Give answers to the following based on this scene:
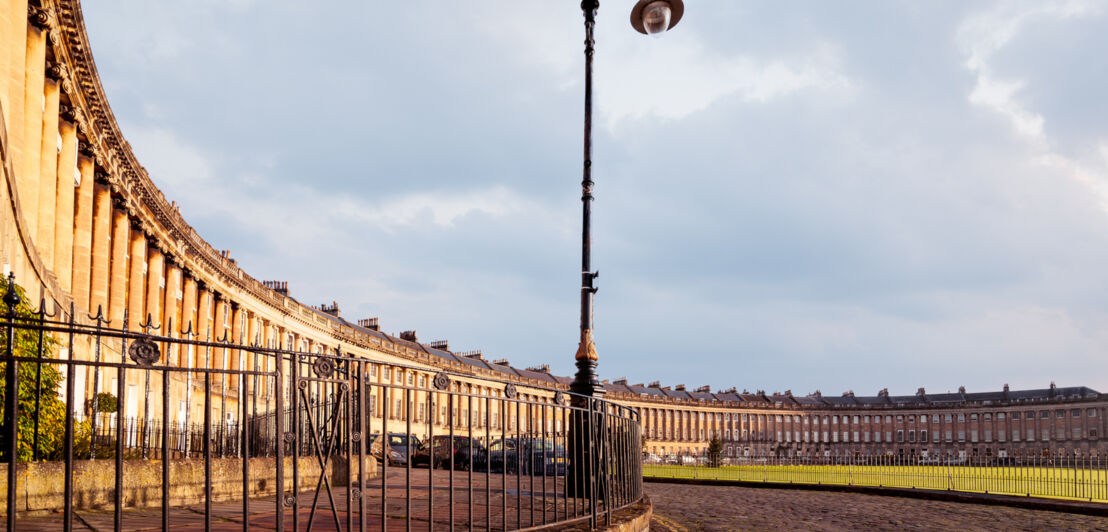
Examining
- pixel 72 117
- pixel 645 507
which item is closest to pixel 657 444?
pixel 72 117

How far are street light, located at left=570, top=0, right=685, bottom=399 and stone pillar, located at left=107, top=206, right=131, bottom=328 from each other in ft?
79.8

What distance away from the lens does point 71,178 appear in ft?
77.8

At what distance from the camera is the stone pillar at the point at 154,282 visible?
122 ft

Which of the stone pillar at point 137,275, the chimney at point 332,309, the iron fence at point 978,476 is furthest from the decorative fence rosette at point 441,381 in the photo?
the chimney at point 332,309

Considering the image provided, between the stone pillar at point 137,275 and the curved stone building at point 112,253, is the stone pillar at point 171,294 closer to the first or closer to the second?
the curved stone building at point 112,253

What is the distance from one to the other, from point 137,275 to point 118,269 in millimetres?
3648

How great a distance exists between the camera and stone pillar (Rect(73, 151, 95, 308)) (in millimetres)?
26703

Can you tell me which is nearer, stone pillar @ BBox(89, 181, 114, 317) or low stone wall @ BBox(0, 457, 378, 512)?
low stone wall @ BBox(0, 457, 378, 512)

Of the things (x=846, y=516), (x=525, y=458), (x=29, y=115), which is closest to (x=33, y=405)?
(x=29, y=115)

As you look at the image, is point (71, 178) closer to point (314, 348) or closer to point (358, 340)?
point (314, 348)

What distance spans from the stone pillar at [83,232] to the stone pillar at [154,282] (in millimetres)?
9683

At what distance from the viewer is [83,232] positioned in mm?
27203

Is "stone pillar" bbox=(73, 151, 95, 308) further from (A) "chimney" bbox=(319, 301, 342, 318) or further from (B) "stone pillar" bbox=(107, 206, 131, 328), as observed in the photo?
(A) "chimney" bbox=(319, 301, 342, 318)

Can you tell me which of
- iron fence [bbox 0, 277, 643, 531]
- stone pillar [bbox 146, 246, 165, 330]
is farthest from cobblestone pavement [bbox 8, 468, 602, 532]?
stone pillar [bbox 146, 246, 165, 330]
